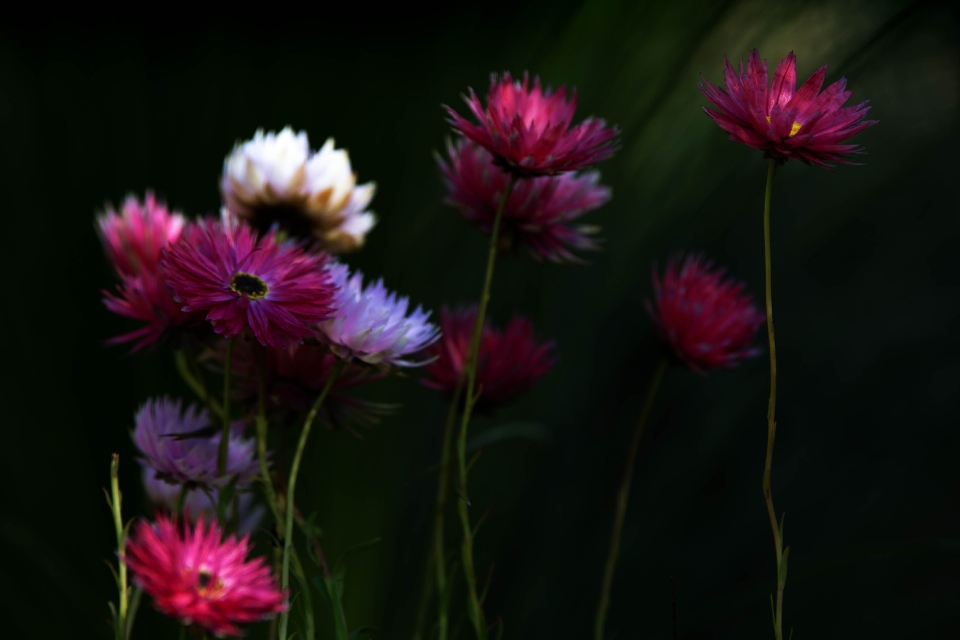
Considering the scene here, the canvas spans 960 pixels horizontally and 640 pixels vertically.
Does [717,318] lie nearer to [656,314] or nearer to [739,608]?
[656,314]

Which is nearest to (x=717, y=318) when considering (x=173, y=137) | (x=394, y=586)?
(x=394, y=586)

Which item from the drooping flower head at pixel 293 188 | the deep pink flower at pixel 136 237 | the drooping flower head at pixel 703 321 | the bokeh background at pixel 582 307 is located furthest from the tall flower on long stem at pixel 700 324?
the deep pink flower at pixel 136 237

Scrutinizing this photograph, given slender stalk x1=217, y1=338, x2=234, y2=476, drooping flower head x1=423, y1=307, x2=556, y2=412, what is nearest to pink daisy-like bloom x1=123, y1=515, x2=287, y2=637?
slender stalk x1=217, y1=338, x2=234, y2=476

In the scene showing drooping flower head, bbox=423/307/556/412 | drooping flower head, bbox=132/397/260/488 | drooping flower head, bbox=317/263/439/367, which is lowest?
drooping flower head, bbox=132/397/260/488

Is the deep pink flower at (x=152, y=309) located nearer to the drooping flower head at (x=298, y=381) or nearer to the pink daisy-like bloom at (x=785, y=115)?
the drooping flower head at (x=298, y=381)

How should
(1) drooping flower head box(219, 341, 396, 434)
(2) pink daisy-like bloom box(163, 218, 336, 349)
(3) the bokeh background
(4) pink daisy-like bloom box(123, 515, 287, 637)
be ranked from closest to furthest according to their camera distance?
(4) pink daisy-like bloom box(123, 515, 287, 637), (2) pink daisy-like bloom box(163, 218, 336, 349), (1) drooping flower head box(219, 341, 396, 434), (3) the bokeh background

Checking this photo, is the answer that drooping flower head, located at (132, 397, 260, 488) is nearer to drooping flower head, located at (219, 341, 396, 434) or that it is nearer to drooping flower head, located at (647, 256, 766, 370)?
drooping flower head, located at (219, 341, 396, 434)
